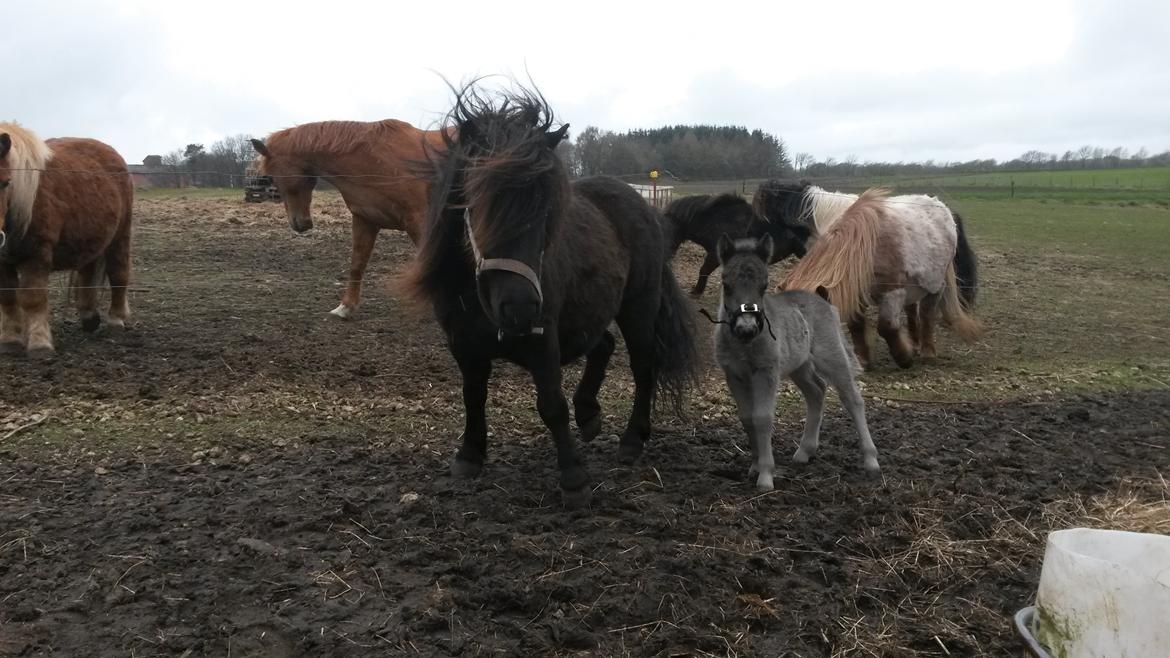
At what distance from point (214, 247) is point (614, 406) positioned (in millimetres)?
9266

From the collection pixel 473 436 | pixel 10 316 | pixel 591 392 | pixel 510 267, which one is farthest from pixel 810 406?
pixel 10 316

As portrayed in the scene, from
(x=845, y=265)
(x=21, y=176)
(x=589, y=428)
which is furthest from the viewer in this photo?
(x=845, y=265)

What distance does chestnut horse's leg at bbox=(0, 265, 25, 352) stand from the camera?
6.85 metres

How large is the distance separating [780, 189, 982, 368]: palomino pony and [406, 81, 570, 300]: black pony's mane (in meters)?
3.36

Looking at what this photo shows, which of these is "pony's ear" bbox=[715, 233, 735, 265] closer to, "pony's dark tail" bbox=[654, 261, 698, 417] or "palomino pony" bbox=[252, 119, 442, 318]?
"pony's dark tail" bbox=[654, 261, 698, 417]

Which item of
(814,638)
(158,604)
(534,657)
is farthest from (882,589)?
(158,604)

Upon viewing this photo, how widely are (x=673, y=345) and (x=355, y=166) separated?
4629mm

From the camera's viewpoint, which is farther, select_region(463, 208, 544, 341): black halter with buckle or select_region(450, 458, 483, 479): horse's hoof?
select_region(450, 458, 483, 479): horse's hoof

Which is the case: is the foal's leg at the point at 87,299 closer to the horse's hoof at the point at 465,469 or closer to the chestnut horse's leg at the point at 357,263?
the chestnut horse's leg at the point at 357,263

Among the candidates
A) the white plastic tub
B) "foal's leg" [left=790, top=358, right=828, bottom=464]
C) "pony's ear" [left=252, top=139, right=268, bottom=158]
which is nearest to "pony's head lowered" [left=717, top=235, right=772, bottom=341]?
"foal's leg" [left=790, top=358, right=828, bottom=464]

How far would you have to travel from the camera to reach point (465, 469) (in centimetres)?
460

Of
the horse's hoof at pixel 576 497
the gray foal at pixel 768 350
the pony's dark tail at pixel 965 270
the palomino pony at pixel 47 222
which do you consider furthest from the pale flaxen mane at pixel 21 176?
the pony's dark tail at pixel 965 270

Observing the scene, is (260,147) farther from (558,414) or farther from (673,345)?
(558,414)

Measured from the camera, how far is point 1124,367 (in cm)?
790
